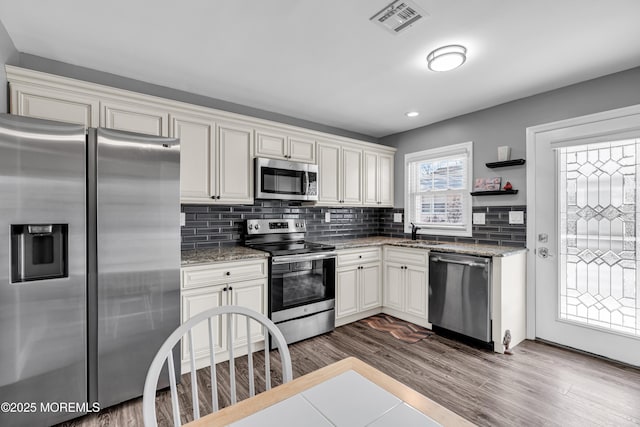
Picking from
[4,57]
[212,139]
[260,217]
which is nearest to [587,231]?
[260,217]

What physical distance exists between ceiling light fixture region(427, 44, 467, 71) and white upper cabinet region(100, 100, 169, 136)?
2161 mm

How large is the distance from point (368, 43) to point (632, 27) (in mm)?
1639

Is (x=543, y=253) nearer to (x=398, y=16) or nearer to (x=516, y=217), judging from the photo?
(x=516, y=217)

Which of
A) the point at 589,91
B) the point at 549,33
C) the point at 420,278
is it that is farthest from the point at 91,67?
the point at 589,91

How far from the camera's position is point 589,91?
2654 millimetres

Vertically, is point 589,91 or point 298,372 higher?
point 589,91

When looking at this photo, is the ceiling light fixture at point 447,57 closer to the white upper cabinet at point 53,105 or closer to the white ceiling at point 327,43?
the white ceiling at point 327,43

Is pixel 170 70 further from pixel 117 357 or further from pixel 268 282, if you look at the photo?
pixel 117 357

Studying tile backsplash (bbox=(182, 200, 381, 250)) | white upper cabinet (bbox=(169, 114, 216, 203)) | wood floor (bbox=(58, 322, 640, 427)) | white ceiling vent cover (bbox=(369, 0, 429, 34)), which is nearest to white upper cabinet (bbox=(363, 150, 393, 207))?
tile backsplash (bbox=(182, 200, 381, 250))

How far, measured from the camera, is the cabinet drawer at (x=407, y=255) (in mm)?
3268

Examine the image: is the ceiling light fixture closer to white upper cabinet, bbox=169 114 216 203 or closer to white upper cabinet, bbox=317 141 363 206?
white upper cabinet, bbox=317 141 363 206

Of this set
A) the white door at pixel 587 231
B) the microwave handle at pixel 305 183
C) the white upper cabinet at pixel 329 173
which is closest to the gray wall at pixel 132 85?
the white upper cabinet at pixel 329 173

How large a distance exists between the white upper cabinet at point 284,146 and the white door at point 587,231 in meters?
2.25

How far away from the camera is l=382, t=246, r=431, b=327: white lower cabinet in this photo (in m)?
3.28
